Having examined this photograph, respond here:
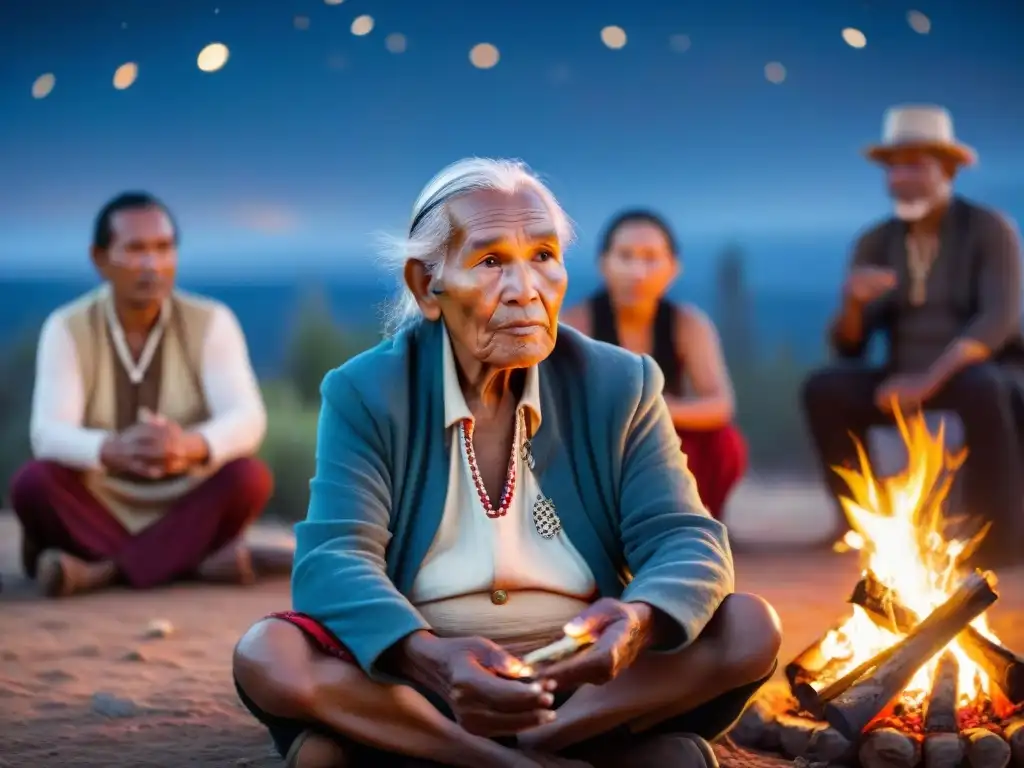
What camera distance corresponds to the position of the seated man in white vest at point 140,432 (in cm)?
747

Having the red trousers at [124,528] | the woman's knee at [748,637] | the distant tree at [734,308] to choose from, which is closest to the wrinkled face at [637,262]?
the red trousers at [124,528]

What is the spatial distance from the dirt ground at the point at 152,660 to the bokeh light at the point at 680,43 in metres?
5.75

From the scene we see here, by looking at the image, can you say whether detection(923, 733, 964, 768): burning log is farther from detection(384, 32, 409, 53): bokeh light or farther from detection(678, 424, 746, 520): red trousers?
detection(384, 32, 409, 53): bokeh light

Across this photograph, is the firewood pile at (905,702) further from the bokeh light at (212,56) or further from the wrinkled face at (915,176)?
the bokeh light at (212,56)

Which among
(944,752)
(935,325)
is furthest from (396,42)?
(944,752)

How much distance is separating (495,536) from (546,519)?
0.14 metres

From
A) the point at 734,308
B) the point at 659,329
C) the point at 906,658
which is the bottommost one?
the point at 906,658

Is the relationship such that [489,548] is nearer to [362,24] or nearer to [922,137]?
[922,137]

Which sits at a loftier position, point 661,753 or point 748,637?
point 748,637

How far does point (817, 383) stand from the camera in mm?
8477

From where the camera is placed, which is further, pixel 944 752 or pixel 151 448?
pixel 151 448

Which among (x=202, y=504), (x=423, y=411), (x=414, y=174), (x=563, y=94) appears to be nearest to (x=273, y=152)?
(x=414, y=174)

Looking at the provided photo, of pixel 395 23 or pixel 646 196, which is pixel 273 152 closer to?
pixel 395 23

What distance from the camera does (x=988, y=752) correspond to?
422cm
